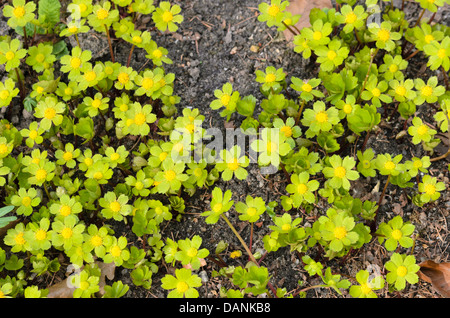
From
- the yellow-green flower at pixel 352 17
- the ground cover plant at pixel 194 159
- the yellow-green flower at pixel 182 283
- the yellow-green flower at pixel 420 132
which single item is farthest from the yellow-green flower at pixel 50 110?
the yellow-green flower at pixel 420 132

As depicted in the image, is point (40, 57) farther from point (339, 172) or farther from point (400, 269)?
point (400, 269)

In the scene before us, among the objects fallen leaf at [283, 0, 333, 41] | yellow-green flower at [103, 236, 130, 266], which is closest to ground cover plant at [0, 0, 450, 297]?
yellow-green flower at [103, 236, 130, 266]

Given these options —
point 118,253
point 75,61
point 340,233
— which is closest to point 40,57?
point 75,61

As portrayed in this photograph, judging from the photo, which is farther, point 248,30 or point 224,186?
point 248,30

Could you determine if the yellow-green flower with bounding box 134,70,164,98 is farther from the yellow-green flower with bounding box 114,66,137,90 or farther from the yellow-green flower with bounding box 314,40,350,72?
the yellow-green flower with bounding box 314,40,350,72

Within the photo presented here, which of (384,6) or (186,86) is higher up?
(384,6)
